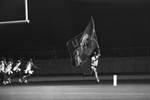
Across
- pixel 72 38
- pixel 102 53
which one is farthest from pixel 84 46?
pixel 72 38

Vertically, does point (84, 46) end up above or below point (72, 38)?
below

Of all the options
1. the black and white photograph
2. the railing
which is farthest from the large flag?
the railing

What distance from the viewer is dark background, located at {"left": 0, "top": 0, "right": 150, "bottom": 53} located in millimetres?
29969

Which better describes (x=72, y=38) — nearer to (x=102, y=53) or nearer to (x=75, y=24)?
(x=75, y=24)

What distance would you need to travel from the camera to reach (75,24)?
1256 inches

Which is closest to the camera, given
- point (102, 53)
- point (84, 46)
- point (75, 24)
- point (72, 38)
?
point (84, 46)

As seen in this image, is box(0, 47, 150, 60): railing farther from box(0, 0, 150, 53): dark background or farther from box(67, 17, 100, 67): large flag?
box(67, 17, 100, 67): large flag

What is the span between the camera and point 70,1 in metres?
30.3

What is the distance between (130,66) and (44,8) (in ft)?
42.6

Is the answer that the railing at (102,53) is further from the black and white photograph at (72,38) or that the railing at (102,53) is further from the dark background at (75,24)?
the dark background at (75,24)

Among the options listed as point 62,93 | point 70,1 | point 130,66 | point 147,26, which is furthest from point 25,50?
point 62,93

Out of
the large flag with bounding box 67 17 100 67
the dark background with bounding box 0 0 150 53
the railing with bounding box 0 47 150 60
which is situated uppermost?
the dark background with bounding box 0 0 150 53

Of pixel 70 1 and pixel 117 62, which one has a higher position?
pixel 70 1

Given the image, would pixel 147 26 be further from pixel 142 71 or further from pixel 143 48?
pixel 142 71
